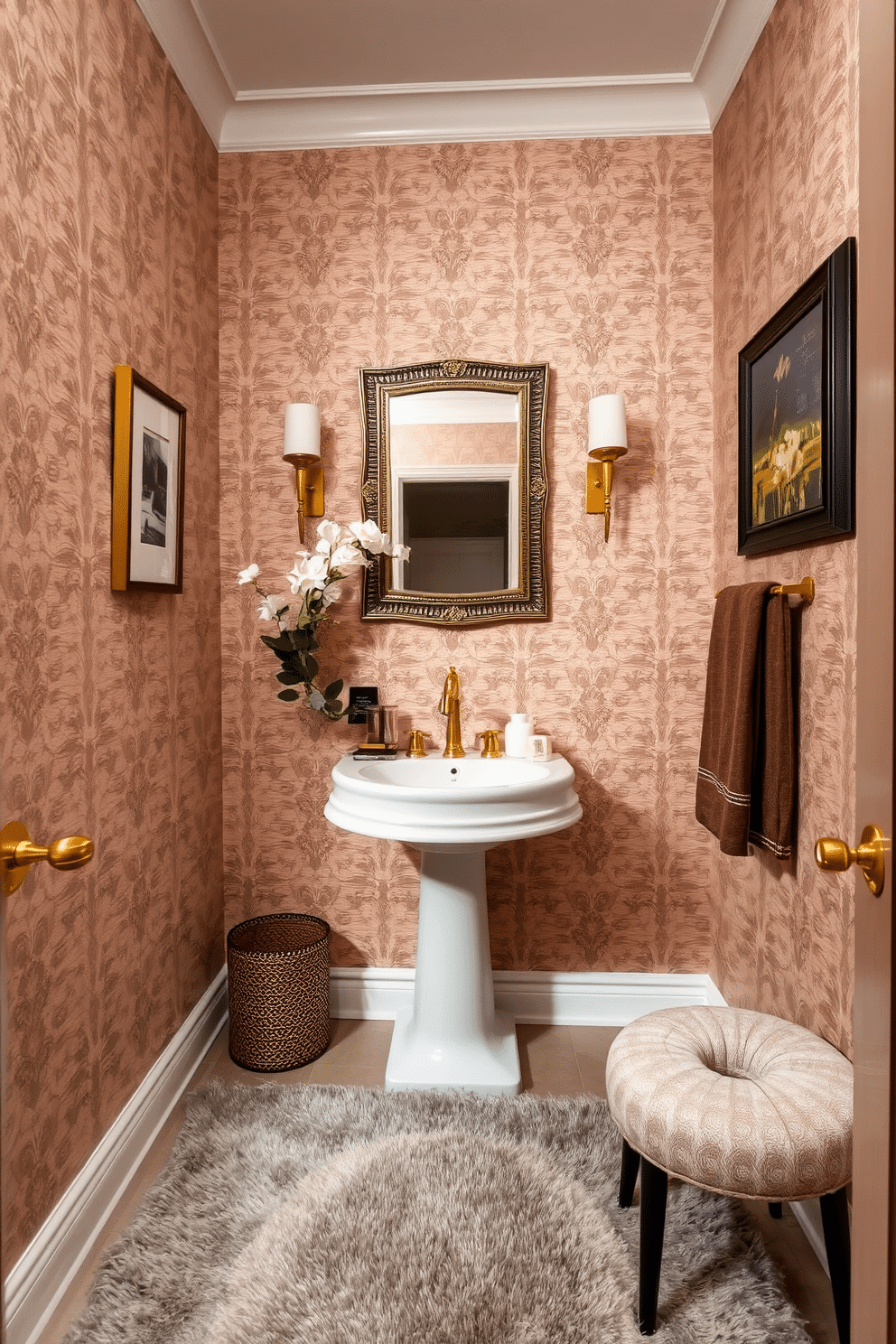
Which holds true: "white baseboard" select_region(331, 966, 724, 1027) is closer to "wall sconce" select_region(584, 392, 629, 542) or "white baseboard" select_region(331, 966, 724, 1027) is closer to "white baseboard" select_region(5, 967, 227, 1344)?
"white baseboard" select_region(5, 967, 227, 1344)

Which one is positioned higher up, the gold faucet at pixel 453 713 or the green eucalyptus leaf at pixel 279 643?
the green eucalyptus leaf at pixel 279 643

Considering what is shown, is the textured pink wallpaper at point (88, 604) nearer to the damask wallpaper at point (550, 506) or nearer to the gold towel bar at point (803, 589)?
the damask wallpaper at point (550, 506)

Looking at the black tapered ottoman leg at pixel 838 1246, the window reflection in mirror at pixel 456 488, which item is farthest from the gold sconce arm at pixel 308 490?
the black tapered ottoman leg at pixel 838 1246

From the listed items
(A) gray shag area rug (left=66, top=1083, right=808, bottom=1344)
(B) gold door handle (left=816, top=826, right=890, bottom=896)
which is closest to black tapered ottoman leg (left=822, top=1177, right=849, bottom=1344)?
(A) gray shag area rug (left=66, top=1083, right=808, bottom=1344)

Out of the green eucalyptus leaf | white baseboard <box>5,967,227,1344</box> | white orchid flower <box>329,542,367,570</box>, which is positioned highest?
white orchid flower <box>329,542,367,570</box>

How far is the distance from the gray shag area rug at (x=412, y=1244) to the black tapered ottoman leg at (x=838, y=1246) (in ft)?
0.41

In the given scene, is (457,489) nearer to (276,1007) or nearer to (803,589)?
(803,589)

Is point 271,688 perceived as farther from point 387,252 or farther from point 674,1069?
point 674,1069

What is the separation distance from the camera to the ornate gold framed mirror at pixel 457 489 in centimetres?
227

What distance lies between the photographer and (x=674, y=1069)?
1305 mm

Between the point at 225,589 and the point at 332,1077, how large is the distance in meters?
1.40

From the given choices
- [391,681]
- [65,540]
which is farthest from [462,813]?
[65,540]

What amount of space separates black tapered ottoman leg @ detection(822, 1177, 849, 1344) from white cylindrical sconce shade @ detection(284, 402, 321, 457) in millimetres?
1995

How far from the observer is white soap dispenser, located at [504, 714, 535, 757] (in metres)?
2.16
